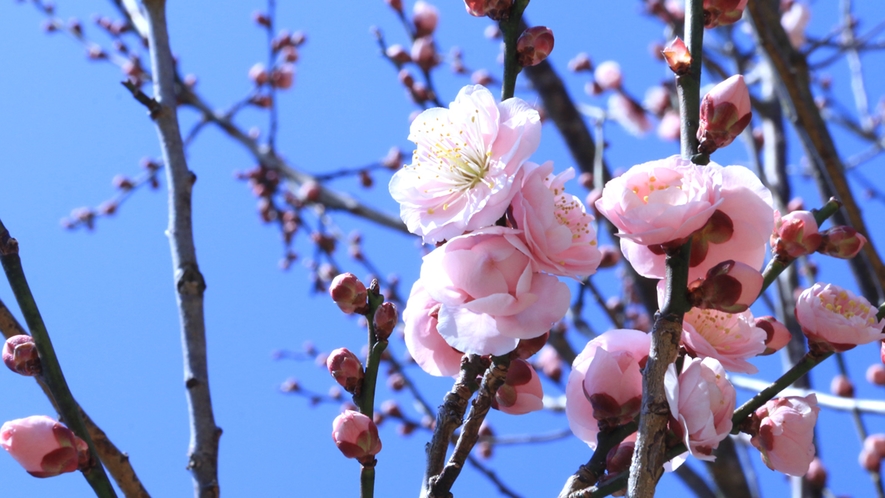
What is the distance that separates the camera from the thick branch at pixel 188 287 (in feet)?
3.27

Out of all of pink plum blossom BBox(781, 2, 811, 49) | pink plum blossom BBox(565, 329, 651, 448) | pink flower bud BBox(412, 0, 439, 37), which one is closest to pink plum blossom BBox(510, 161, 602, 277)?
pink plum blossom BBox(565, 329, 651, 448)

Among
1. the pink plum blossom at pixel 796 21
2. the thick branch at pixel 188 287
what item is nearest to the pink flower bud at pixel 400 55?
the thick branch at pixel 188 287

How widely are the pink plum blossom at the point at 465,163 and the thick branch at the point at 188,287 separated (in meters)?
0.54

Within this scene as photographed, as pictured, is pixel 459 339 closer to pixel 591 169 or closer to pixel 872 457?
pixel 872 457

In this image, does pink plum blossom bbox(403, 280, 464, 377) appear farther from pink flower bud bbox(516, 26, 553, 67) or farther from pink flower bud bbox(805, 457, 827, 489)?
pink flower bud bbox(805, 457, 827, 489)

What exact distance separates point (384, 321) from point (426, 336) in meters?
0.05

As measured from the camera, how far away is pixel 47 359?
2.05 feet

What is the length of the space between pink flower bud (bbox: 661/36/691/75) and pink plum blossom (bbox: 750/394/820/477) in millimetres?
335

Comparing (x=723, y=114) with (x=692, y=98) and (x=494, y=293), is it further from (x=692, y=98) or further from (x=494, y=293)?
(x=494, y=293)

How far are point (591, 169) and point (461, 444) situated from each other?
1.83m

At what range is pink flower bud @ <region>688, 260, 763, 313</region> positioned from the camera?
0.58 metres

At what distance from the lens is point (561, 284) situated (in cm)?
61

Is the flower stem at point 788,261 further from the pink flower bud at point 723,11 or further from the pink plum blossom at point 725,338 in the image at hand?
the pink flower bud at point 723,11

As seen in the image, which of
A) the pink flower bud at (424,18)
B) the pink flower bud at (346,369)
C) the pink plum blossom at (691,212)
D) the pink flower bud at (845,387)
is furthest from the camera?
the pink flower bud at (424,18)
